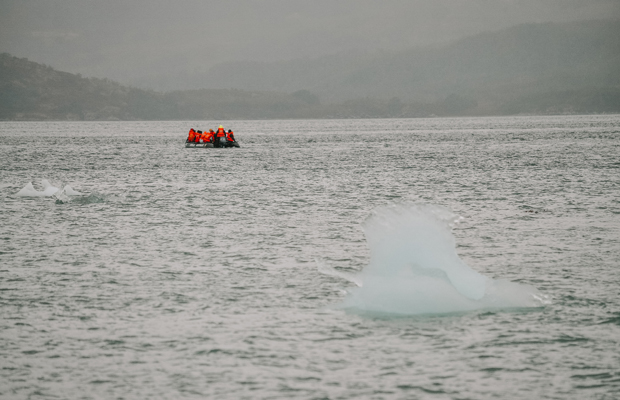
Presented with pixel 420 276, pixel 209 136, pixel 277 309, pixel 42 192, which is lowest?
pixel 277 309

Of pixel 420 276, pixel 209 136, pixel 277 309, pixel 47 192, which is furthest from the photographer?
pixel 209 136

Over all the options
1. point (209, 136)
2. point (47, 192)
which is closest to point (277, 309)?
point (47, 192)

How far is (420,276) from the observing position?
53.0ft

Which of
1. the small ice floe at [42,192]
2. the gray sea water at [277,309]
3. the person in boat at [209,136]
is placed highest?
the person in boat at [209,136]

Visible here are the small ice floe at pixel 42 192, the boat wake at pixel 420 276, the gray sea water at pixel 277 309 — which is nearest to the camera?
the gray sea water at pixel 277 309

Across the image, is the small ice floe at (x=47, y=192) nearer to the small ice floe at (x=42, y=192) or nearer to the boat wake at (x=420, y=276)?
the small ice floe at (x=42, y=192)

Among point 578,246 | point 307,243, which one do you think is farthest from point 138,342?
point 578,246

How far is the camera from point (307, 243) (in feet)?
84.3

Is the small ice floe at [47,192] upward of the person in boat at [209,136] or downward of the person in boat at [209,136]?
downward

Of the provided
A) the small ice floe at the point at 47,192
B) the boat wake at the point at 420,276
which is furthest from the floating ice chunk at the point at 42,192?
the boat wake at the point at 420,276

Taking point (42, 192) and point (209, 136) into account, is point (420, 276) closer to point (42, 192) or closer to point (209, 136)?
point (42, 192)

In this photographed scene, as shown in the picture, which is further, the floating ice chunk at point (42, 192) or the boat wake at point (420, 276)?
the floating ice chunk at point (42, 192)

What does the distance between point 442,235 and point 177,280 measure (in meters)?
7.39

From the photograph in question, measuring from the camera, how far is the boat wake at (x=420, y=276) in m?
16.0
